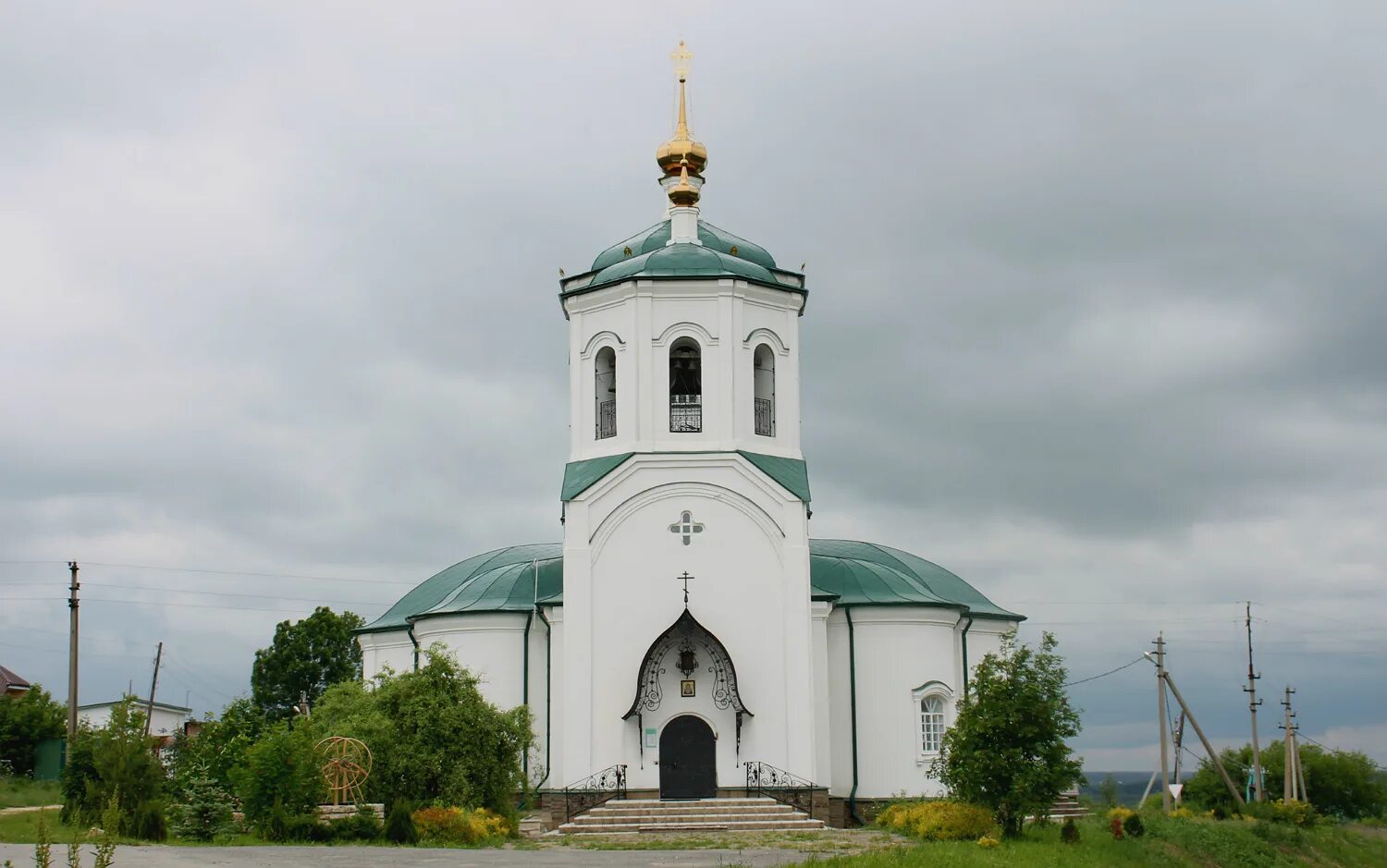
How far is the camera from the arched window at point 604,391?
1150 inches

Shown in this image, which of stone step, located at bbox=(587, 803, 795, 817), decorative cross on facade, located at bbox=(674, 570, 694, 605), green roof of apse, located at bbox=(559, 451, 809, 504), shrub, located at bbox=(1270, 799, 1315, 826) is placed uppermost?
green roof of apse, located at bbox=(559, 451, 809, 504)

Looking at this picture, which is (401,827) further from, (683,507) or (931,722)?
(931,722)

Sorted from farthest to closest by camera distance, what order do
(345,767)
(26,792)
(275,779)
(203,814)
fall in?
1. (26,792)
2. (345,767)
3. (275,779)
4. (203,814)

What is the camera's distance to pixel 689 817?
2545cm

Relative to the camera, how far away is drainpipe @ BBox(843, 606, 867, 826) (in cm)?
2848

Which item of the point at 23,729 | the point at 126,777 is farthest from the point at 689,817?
the point at 23,729

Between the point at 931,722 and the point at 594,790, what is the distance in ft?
23.4

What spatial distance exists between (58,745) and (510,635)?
21.5 meters

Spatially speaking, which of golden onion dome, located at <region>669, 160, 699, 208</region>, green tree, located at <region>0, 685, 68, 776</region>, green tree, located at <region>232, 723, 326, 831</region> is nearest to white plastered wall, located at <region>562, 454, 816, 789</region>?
green tree, located at <region>232, 723, 326, 831</region>

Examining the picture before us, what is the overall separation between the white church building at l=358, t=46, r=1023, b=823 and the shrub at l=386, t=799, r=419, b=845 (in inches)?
222

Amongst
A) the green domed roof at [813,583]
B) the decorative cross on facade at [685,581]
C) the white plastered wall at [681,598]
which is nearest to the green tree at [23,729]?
the green domed roof at [813,583]

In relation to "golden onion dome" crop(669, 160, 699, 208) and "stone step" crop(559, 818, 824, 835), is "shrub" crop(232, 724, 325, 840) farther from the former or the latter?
"golden onion dome" crop(669, 160, 699, 208)

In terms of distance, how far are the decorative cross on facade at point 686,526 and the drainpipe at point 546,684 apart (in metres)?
3.32

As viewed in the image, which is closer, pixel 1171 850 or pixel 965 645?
pixel 1171 850
